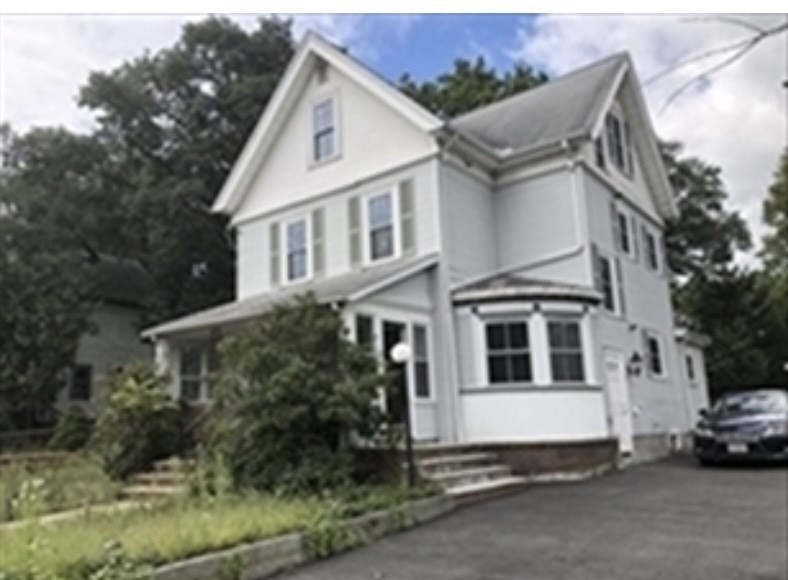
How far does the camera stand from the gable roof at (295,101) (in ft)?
40.9

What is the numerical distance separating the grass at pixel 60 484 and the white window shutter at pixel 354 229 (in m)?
5.21

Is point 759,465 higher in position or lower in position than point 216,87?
lower

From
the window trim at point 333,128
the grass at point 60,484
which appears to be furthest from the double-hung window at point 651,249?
the grass at point 60,484

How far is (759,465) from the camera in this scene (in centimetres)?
1121

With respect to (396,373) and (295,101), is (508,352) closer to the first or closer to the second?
(396,373)

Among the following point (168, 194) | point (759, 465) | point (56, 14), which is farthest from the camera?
point (168, 194)

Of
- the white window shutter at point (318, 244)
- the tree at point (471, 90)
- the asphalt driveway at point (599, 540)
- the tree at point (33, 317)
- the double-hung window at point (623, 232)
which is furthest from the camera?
the tree at point (471, 90)

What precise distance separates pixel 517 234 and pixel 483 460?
170 inches

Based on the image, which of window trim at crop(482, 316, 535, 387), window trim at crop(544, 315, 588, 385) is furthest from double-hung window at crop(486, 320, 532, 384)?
window trim at crop(544, 315, 588, 385)

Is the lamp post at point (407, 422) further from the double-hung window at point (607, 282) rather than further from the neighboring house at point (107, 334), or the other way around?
the neighboring house at point (107, 334)

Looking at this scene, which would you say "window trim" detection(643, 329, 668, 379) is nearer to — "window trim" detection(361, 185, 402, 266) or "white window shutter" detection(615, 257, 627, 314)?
"white window shutter" detection(615, 257, 627, 314)

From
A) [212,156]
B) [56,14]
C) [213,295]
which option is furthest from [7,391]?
[56,14]

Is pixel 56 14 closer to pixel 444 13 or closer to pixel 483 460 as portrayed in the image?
pixel 444 13

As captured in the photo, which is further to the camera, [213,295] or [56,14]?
[213,295]
